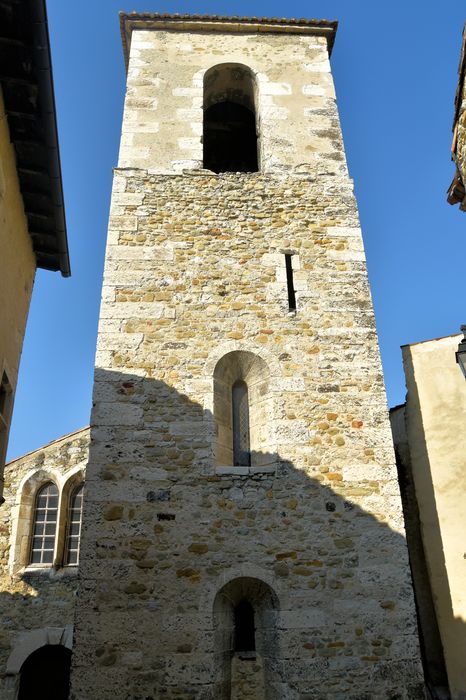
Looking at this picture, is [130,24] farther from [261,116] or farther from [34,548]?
[34,548]

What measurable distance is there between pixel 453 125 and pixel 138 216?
4.04 m

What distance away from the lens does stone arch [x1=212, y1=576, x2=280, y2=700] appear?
4.77 m

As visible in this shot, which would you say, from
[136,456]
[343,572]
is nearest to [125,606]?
[136,456]

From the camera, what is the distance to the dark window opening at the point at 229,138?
936 cm

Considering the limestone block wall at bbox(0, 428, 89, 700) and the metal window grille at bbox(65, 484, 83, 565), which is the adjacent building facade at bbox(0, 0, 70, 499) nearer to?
the limestone block wall at bbox(0, 428, 89, 700)

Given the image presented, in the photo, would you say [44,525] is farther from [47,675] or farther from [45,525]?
[47,675]

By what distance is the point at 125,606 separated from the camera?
476cm

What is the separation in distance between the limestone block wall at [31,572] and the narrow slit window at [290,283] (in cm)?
456

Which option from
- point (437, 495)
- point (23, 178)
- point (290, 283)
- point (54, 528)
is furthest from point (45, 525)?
point (437, 495)

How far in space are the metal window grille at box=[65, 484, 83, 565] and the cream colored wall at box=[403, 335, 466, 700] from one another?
5208 millimetres

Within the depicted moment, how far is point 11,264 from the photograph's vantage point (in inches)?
227

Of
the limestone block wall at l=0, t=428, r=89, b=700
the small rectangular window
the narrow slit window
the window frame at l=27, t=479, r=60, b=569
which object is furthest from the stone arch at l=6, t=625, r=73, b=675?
the narrow slit window

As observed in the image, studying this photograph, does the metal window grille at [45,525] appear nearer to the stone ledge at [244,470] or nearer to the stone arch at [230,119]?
the stone ledge at [244,470]

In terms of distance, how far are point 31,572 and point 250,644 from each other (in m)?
4.37
